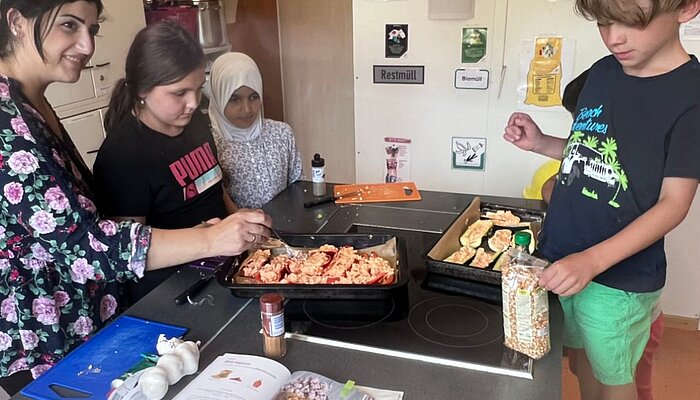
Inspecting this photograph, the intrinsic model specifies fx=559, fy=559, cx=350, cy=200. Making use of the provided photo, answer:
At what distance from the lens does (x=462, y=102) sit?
250 centimetres

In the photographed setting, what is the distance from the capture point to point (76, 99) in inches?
94.0

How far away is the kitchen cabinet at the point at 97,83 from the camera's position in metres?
2.35

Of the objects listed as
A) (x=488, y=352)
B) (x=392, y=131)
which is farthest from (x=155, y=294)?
(x=392, y=131)

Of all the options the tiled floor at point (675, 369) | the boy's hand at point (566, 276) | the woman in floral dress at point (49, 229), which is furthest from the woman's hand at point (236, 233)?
the tiled floor at point (675, 369)

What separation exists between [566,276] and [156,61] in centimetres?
111

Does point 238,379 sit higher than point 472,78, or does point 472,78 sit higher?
point 472,78

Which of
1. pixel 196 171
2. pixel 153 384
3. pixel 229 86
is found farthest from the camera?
pixel 229 86

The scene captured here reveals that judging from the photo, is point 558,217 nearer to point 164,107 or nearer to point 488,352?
point 488,352

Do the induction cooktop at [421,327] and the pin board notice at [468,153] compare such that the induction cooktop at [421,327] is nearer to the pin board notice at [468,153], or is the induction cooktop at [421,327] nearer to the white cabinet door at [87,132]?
the pin board notice at [468,153]

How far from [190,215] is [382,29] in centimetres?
141

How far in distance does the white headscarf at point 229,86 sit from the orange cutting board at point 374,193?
15.5 inches

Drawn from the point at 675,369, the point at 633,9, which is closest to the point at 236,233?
the point at 633,9

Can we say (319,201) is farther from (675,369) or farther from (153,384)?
(675,369)

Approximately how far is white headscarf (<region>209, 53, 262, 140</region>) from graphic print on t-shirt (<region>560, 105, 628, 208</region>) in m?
1.15
